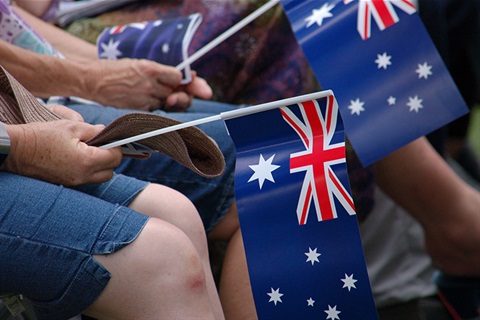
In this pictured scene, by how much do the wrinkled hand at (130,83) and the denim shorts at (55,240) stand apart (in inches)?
22.1

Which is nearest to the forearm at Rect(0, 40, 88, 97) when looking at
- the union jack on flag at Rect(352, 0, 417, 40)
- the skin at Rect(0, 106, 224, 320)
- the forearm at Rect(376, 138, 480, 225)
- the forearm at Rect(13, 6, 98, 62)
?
the forearm at Rect(13, 6, 98, 62)

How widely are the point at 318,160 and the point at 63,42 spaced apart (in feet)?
3.23

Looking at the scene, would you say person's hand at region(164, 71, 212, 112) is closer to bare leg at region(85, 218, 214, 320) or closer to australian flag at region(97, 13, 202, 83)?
australian flag at region(97, 13, 202, 83)

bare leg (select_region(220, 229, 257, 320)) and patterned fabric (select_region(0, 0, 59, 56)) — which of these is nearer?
bare leg (select_region(220, 229, 257, 320))

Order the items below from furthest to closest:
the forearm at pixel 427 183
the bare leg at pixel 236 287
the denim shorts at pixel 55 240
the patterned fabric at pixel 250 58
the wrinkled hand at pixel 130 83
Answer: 1. the patterned fabric at pixel 250 58
2. the forearm at pixel 427 183
3. the wrinkled hand at pixel 130 83
4. the bare leg at pixel 236 287
5. the denim shorts at pixel 55 240

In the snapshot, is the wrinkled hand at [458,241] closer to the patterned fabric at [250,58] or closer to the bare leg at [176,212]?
the patterned fabric at [250,58]

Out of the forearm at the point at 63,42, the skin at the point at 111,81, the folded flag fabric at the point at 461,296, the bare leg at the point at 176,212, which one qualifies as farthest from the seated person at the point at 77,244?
the folded flag fabric at the point at 461,296

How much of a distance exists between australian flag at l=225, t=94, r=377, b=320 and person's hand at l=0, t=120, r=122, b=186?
213 mm

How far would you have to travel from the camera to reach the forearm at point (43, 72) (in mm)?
1328

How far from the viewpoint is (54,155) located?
1.00 meters

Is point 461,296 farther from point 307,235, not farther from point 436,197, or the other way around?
point 307,235

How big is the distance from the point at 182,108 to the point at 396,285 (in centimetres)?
94

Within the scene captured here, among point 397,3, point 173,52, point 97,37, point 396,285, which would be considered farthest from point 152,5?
point 396,285

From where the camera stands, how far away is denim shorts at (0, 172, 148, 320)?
0.94 m
